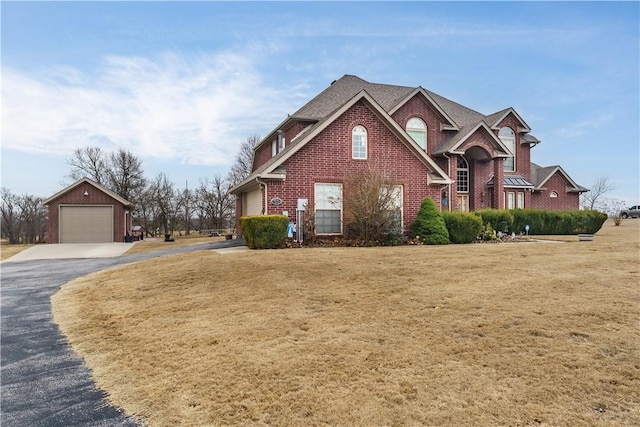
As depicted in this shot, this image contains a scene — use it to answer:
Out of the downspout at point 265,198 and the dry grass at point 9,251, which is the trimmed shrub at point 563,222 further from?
the dry grass at point 9,251

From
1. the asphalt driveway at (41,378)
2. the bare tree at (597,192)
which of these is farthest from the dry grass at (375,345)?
the bare tree at (597,192)

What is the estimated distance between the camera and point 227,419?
3459 mm

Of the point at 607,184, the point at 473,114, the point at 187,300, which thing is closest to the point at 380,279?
the point at 187,300

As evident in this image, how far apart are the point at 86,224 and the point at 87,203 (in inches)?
59.3

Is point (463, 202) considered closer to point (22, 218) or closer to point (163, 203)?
point (163, 203)

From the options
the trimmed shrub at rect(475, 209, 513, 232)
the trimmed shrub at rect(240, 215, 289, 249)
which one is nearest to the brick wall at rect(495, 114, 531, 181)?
the trimmed shrub at rect(475, 209, 513, 232)

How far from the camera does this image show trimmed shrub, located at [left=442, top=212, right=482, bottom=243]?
16.6m

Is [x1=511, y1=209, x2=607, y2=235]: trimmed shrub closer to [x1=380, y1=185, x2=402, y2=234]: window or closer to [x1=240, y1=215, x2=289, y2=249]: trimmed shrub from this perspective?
[x1=380, y1=185, x2=402, y2=234]: window

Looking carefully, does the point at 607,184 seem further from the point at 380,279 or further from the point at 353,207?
the point at 380,279

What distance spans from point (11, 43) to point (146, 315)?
863 cm

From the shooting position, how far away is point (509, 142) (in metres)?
28.0

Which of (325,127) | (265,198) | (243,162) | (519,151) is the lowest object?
(265,198)

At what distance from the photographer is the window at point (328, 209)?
16234 millimetres

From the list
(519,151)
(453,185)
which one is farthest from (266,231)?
(519,151)
